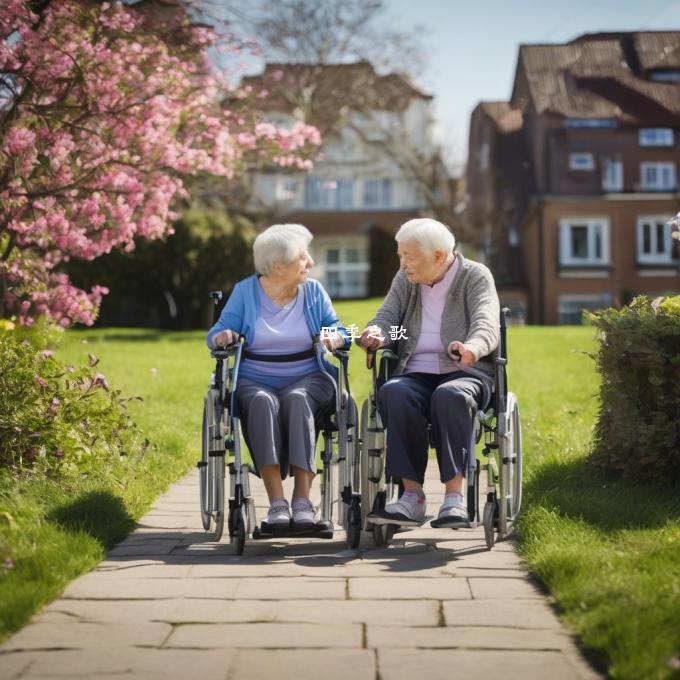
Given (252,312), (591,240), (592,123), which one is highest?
(592,123)

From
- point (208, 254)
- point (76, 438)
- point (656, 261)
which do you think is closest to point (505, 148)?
point (656, 261)

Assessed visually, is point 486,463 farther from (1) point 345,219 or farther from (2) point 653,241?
(1) point 345,219

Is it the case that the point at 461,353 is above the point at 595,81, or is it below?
below

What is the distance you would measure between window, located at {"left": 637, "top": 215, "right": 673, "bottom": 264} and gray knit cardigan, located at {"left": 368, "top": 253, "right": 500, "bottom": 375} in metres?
28.7

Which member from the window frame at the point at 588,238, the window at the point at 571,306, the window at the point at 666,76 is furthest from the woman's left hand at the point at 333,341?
the window frame at the point at 588,238

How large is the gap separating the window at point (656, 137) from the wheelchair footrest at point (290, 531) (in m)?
29.4

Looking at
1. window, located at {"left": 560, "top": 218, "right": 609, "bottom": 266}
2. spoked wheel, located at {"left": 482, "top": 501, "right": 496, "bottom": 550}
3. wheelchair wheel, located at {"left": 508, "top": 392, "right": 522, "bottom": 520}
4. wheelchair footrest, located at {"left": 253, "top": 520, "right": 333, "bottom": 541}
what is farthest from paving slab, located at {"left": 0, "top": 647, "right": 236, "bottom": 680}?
window, located at {"left": 560, "top": 218, "right": 609, "bottom": 266}

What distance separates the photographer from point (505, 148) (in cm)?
3500

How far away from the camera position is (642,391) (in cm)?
582

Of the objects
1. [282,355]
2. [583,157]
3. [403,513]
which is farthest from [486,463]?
[583,157]

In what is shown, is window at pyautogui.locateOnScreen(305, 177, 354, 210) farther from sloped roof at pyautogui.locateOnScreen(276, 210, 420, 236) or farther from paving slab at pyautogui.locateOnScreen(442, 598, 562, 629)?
paving slab at pyautogui.locateOnScreen(442, 598, 562, 629)

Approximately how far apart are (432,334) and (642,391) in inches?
46.7

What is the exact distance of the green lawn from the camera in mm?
3488

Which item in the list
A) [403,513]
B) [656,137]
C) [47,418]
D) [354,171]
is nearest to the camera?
[403,513]
